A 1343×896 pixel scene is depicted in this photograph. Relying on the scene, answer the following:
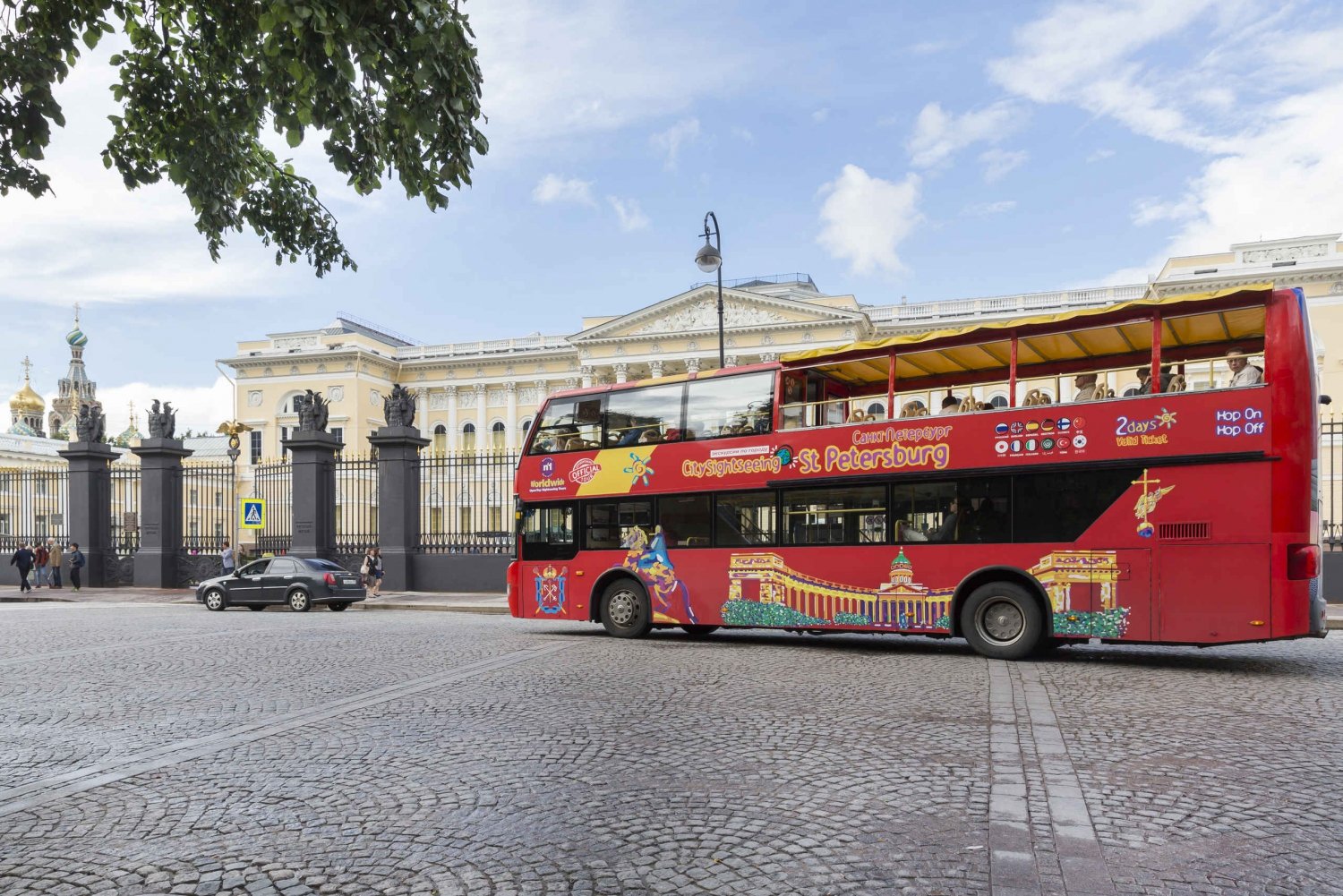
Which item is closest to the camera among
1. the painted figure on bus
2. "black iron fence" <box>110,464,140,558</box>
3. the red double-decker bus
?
the red double-decker bus

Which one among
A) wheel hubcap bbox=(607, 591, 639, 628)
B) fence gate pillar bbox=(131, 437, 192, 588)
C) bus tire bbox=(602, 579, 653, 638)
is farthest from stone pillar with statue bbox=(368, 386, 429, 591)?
wheel hubcap bbox=(607, 591, 639, 628)

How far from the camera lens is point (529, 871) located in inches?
160

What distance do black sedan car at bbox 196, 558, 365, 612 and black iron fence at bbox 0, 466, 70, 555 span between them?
1054 cm

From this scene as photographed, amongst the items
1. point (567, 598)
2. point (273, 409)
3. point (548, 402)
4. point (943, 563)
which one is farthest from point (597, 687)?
point (273, 409)

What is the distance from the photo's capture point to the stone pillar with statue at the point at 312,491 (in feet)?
84.2

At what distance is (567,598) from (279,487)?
1657cm

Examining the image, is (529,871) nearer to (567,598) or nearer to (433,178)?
(433,178)

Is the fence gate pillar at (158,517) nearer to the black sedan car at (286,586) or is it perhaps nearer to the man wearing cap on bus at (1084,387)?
the black sedan car at (286,586)

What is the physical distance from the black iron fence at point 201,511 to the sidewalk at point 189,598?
4.89ft

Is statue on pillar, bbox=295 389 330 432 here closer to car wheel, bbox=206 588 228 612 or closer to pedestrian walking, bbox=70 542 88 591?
car wheel, bbox=206 588 228 612

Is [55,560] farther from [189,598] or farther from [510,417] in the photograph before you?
[510,417]

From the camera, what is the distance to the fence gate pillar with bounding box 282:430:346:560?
25656 millimetres

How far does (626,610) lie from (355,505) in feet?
53.3

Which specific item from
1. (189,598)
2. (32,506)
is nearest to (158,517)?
(189,598)
